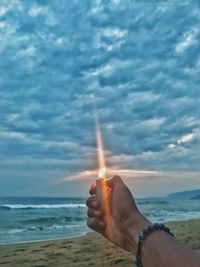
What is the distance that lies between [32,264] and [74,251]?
5.69ft

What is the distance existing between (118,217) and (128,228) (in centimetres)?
10

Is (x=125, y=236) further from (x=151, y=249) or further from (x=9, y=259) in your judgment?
(x=9, y=259)

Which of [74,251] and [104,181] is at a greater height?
[104,181]

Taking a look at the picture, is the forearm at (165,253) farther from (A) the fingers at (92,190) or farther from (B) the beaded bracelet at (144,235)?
(A) the fingers at (92,190)

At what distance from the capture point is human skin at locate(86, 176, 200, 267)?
5.48ft

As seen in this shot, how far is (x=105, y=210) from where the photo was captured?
2.28 m

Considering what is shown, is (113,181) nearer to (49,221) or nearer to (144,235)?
(144,235)

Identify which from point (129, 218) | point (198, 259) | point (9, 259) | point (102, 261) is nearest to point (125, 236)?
point (129, 218)

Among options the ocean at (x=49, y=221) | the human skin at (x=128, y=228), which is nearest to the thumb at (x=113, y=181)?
the human skin at (x=128, y=228)

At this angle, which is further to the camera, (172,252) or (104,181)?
(104,181)

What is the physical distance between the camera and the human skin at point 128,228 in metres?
1.67

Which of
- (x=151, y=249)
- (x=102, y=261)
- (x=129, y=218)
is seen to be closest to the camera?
(x=151, y=249)

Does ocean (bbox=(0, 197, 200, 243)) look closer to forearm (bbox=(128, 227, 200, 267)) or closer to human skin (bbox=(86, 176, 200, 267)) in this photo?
human skin (bbox=(86, 176, 200, 267))

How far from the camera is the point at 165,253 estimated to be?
1682 millimetres
